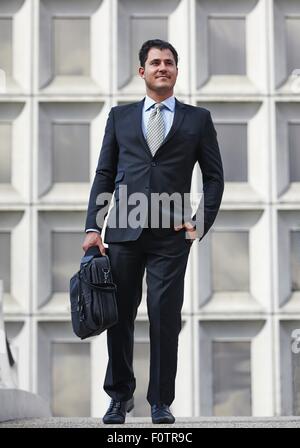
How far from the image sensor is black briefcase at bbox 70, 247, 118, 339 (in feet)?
12.5

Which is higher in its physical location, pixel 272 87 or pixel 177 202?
pixel 272 87

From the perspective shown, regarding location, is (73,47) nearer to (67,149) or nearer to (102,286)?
(67,149)

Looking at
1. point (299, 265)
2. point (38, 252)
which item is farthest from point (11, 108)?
point (299, 265)

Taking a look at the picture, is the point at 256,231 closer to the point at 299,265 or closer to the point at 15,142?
the point at 299,265

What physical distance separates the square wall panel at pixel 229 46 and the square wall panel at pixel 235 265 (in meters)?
0.82

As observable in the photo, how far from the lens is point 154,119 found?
3.95 m

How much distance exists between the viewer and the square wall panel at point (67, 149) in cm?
735

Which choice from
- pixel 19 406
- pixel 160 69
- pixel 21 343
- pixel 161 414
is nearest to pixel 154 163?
pixel 160 69

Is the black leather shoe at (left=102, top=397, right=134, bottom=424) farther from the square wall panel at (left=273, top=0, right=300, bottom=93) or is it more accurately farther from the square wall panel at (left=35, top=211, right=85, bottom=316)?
the square wall panel at (left=273, top=0, right=300, bottom=93)

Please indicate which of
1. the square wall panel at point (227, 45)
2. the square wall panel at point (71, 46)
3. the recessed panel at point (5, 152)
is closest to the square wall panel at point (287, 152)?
the square wall panel at point (227, 45)

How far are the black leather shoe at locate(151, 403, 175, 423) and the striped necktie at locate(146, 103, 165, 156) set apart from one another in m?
0.85

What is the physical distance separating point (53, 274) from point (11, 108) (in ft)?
3.58

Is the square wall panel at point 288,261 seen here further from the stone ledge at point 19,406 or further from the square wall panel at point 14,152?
the stone ledge at point 19,406

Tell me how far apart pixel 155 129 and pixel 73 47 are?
363cm
